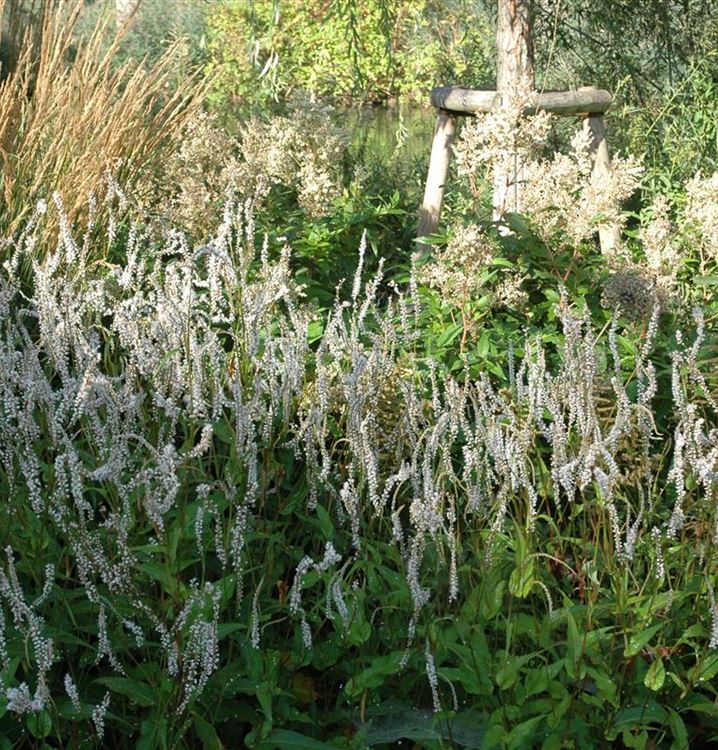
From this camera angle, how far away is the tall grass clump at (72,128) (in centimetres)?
471

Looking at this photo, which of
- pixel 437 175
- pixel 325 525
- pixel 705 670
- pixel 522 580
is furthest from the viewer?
pixel 437 175

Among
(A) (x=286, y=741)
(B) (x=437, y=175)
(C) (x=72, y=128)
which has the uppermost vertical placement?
(C) (x=72, y=128)

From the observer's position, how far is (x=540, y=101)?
5.68m

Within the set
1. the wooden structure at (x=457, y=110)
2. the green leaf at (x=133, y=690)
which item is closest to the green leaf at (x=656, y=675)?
the green leaf at (x=133, y=690)

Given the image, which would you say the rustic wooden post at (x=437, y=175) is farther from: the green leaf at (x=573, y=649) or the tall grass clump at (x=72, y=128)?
the green leaf at (x=573, y=649)

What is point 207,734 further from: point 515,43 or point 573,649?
point 515,43

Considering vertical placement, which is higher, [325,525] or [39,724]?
[325,525]

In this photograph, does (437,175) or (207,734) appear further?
(437,175)

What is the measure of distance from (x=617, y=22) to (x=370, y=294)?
5064 mm

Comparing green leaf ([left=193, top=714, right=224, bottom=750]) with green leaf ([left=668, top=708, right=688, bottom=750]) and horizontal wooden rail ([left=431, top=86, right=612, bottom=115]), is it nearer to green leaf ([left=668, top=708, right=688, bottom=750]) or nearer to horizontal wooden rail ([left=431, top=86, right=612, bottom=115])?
green leaf ([left=668, top=708, right=688, bottom=750])

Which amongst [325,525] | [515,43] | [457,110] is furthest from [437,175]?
[325,525]

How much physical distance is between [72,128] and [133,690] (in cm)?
338

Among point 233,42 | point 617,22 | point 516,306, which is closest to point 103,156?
point 516,306

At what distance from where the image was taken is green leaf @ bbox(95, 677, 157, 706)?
2.09m
